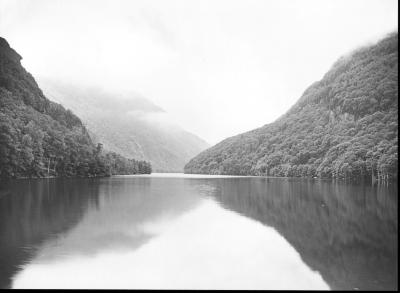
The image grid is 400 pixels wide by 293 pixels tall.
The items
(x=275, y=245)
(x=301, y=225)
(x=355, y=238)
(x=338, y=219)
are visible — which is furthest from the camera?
(x=338, y=219)

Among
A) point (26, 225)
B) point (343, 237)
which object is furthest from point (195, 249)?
point (26, 225)

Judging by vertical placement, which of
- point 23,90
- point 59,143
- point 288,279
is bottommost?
point 288,279

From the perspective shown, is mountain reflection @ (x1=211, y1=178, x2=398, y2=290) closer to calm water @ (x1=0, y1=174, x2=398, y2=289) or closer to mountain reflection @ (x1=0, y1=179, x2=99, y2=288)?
calm water @ (x1=0, y1=174, x2=398, y2=289)

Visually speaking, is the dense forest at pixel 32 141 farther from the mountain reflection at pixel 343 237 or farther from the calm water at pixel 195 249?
the mountain reflection at pixel 343 237

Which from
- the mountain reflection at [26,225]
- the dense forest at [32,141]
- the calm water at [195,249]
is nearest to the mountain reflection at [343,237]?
the calm water at [195,249]

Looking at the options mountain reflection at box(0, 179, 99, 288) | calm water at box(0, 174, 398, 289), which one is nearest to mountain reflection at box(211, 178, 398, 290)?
calm water at box(0, 174, 398, 289)

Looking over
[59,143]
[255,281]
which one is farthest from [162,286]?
[59,143]

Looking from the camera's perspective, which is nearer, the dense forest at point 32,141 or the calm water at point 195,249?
the calm water at point 195,249

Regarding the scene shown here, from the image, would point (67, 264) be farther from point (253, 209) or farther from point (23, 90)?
point (23, 90)
